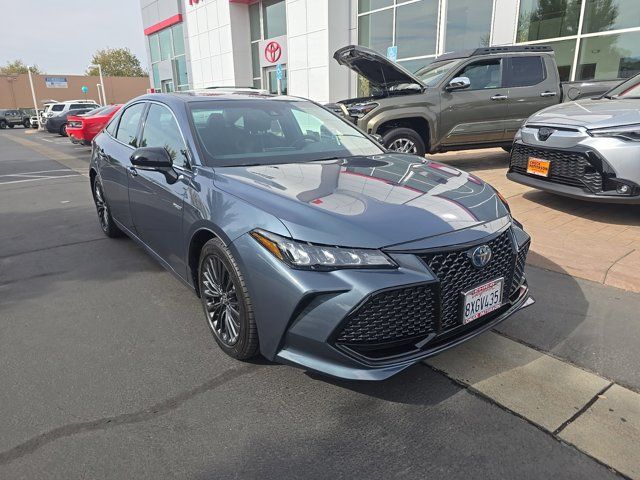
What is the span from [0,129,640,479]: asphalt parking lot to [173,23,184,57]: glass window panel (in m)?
27.1

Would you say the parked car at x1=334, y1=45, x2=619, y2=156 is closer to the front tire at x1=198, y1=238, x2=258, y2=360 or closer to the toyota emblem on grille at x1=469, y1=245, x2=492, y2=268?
the front tire at x1=198, y1=238, x2=258, y2=360

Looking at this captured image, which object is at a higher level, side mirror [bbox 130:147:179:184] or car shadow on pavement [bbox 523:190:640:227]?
Result: side mirror [bbox 130:147:179:184]

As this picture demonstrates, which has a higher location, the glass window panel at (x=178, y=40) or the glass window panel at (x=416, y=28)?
the glass window panel at (x=178, y=40)

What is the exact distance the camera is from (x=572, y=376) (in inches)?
99.9

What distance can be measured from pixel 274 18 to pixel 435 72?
14.4 metres

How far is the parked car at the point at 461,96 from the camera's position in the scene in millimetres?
7531

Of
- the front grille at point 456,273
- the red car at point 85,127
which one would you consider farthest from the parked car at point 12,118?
the front grille at point 456,273

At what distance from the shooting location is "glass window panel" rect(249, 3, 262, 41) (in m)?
21.2

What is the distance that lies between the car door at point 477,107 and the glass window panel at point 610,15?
3.62 meters

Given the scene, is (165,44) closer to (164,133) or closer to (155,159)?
(164,133)

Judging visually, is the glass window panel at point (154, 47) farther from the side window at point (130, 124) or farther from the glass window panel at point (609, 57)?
the side window at point (130, 124)

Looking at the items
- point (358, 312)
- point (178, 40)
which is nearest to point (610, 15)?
point (358, 312)

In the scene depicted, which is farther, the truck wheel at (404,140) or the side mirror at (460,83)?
the truck wheel at (404,140)

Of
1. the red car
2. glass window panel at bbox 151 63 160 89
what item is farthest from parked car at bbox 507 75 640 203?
glass window panel at bbox 151 63 160 89
